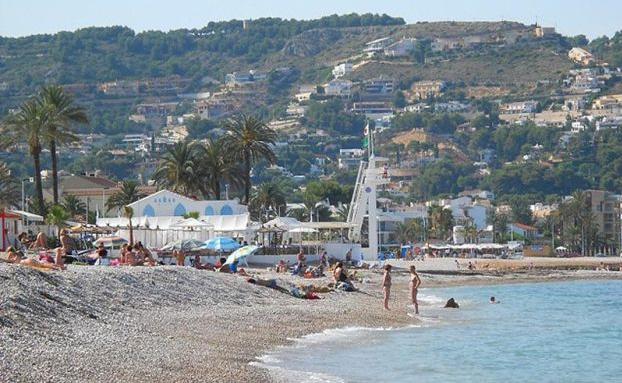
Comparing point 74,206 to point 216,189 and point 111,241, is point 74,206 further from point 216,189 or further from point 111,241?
point 111,241

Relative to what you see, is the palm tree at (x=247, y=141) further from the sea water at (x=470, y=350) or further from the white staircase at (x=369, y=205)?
the sea water at (x=470, y=350)

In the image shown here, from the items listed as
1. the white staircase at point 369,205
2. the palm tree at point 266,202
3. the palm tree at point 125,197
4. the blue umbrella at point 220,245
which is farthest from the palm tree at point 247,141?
the blue umbrella at point 220,245

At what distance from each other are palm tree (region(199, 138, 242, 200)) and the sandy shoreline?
120 feet

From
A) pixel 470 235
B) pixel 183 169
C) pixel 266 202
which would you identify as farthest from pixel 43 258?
pixel 470 235

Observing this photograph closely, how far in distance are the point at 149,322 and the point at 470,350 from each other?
689 cm

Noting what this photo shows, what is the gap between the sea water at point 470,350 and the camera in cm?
2314

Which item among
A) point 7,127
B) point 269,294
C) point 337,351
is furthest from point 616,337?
point 7,127

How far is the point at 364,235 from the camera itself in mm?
72062

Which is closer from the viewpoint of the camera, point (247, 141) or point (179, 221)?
point (179, 221)

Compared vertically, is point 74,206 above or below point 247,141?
below

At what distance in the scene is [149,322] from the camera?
23.7 m

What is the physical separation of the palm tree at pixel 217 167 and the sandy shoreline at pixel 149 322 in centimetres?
3662

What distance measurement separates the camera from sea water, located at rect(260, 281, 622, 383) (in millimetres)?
23141

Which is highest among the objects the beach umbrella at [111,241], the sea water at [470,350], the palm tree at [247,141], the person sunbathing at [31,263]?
the palm tree at [247,141]
